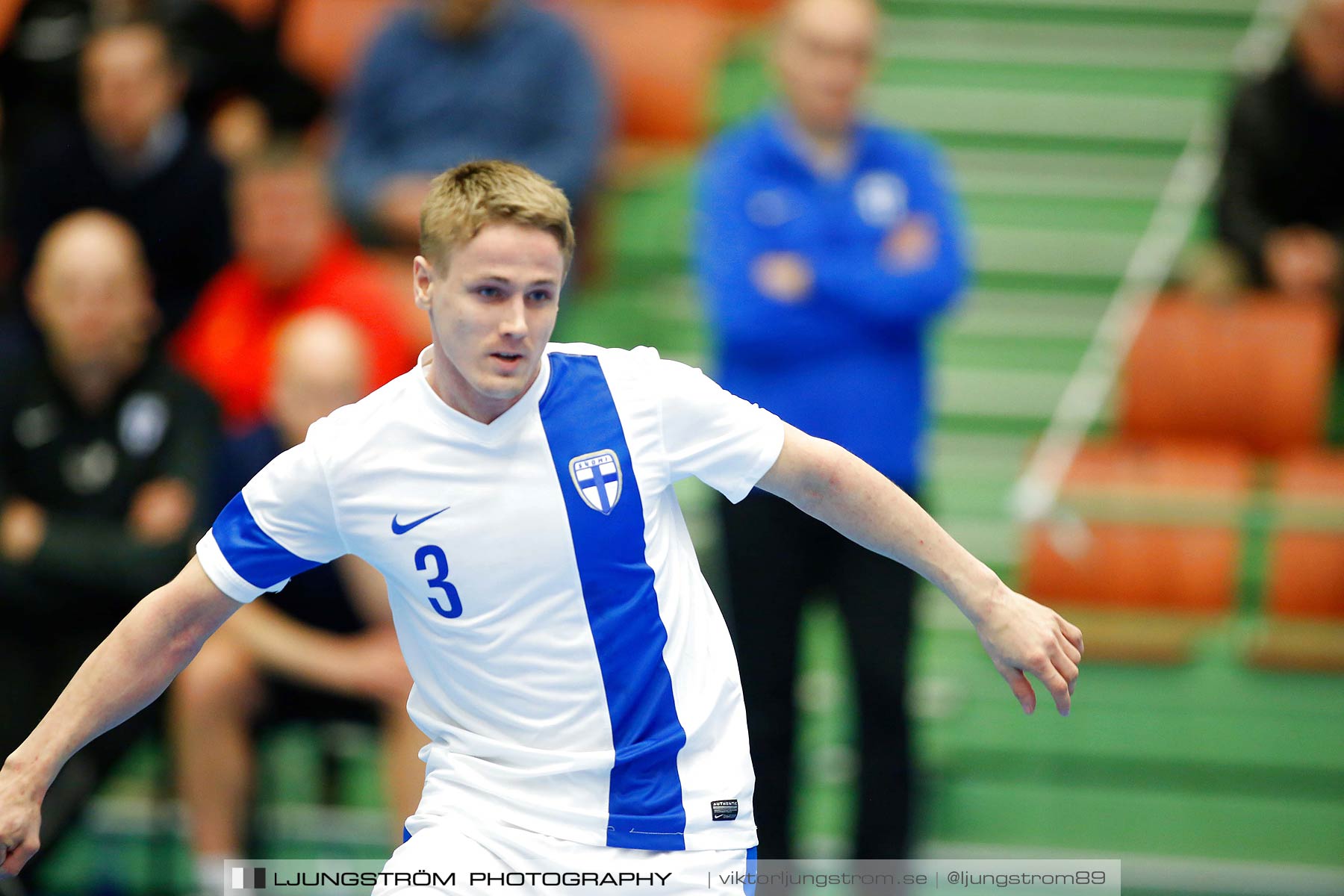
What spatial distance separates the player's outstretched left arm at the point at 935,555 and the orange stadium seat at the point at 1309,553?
317cm

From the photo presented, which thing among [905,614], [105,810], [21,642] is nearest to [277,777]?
[105,810]

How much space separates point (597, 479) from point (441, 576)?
1.14 feet

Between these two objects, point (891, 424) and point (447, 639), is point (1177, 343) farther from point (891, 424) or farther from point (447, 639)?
point (447, 639)

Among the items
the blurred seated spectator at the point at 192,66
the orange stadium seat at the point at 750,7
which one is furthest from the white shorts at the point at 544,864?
the orange stadium seat at the point at 750,7

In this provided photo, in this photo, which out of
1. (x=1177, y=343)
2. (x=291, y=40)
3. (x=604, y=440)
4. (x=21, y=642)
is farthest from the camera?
(x=291, y=40)

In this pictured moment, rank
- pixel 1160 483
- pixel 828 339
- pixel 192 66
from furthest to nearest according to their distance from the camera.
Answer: pixel 192 66, pixel 1160 483, pixel 828 339

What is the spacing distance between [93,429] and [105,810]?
145 centimetres

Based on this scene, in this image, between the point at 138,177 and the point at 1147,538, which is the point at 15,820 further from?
the point at 138,177

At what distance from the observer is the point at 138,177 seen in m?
7.27

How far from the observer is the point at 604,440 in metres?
3.30

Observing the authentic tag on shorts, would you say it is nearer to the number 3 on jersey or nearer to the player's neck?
the number 3 on jersey

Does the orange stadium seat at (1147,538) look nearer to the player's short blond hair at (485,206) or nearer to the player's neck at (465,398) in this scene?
the player's neck at (465,398)

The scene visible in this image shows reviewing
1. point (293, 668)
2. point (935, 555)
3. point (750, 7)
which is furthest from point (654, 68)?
point (935, 555)

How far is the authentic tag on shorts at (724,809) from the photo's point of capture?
332 centimetres
